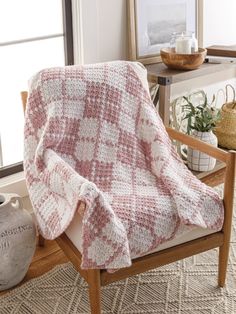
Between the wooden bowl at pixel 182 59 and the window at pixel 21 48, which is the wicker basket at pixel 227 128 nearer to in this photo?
the wooden bowl at pixel 182 59

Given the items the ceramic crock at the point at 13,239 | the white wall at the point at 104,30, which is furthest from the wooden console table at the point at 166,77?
the ceramic crock at the point at 13,239

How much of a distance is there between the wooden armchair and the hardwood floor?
0.32m

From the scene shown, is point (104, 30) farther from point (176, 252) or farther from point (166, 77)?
point (176, 252)

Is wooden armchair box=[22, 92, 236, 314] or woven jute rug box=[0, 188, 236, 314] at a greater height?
wooden armchair box=[22, 92, 236, 314]

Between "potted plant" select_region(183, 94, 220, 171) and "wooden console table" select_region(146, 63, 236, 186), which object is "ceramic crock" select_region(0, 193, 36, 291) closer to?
"wooden console table" select_region(146, 63, 236, 186)

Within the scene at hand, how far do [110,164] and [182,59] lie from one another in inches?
35.5

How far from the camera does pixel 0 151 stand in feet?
8.61

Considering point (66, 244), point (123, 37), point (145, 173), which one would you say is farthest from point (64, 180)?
point (123, 37)

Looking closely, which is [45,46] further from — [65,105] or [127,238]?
[127,238]

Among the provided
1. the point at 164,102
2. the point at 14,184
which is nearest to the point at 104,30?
the point at 164,102

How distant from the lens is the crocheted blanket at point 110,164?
1.73 meters

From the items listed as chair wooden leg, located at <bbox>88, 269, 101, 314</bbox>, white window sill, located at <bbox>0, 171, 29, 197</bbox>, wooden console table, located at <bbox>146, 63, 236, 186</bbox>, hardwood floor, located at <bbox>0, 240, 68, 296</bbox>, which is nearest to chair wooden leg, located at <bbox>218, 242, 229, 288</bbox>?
chair wooden leg, located at <bbox>88, 269, 101, 314</bbox>

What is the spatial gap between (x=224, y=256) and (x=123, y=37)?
1335 millimetres

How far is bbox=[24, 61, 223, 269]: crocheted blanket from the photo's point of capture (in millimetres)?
1729
